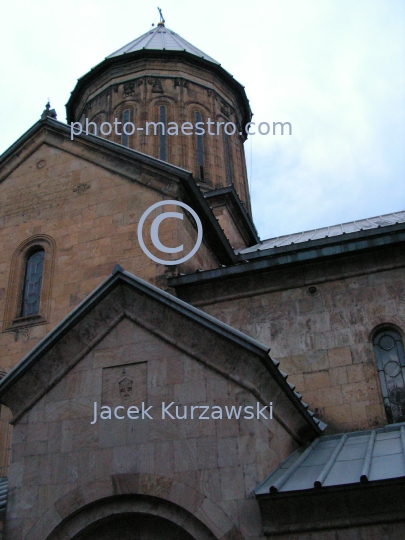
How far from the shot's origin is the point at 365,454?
26.0 feet

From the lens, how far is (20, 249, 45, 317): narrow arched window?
12.8 metres

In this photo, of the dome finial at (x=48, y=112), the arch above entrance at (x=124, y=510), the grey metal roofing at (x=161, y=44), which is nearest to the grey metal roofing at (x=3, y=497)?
the arch above entrance at (x=124, y=510)

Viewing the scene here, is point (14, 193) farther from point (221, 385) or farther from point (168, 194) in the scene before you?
point (221, 385)

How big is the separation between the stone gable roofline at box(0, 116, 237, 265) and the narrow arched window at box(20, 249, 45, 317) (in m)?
2.35

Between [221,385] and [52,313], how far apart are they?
5.67 metres

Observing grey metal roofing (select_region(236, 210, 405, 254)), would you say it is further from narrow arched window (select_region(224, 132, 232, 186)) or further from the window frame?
the window frame

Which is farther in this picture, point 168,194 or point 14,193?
point 14,193

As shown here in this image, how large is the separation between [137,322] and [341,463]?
2.96m

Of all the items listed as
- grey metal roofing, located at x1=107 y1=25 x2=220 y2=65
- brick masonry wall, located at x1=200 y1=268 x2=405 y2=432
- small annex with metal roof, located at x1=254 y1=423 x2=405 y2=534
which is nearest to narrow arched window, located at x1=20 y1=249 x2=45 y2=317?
brick masonry wall, located at x1=200 y1=268 x2=405 y2=432

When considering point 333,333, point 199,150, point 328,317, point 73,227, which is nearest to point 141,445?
point 333,333

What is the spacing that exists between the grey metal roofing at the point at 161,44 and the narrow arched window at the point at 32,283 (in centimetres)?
1003

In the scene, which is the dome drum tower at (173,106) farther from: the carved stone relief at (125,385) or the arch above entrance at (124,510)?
the arch above entrance at (124,510)

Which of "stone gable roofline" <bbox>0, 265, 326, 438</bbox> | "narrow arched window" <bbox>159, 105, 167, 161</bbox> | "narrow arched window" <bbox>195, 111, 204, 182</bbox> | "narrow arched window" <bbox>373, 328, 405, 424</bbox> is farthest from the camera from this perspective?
"narrow arched window" <bbox>195, 111, 204, 182</bbox>

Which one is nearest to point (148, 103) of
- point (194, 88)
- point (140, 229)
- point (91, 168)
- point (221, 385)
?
point (194, 88)
